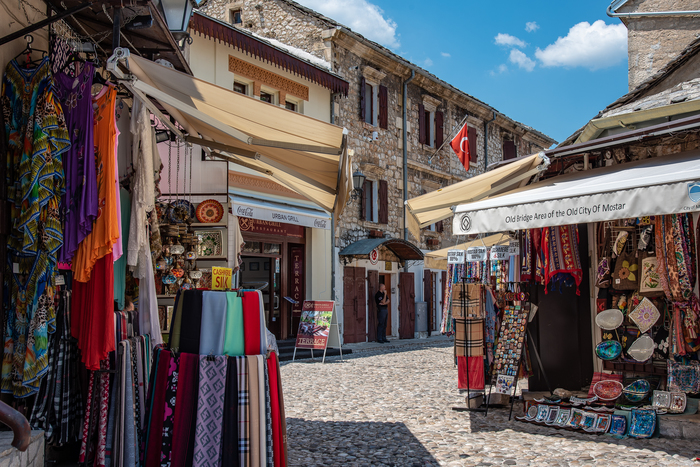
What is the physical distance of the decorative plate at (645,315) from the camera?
19.9 ft

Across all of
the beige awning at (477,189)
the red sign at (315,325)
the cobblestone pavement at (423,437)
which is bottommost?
the cobblestone pavement at (423,437)

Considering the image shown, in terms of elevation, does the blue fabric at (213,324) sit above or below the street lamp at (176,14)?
below

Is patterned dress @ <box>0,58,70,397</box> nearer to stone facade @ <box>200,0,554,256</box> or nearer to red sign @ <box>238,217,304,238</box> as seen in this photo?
red sign @ <box>238,217,304,238</box>

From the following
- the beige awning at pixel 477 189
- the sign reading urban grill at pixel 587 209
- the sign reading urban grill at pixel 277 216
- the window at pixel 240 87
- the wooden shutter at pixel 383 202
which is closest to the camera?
the sign reading urban grill at pixel 587 209

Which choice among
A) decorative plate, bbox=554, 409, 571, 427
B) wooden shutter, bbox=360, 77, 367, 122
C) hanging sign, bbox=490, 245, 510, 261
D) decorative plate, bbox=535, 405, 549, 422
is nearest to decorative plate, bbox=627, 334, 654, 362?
decorative plate, bbox=554, 409, 571, 427

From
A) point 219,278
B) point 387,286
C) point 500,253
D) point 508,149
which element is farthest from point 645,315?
point 508,149

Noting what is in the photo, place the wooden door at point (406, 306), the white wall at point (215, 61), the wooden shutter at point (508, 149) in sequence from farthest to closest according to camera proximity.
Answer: the wooden shutter at point (508, 149) < the wooden door at point (406, 306) < the white wall at point (215, 61)

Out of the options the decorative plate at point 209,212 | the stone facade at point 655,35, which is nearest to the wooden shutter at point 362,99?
the stone facade at point 655,35

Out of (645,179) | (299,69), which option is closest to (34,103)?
(645,179)

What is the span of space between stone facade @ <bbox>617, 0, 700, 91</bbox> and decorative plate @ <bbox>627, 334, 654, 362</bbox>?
366 inches

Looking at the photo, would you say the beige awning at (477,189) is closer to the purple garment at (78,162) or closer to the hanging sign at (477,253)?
the hanging sign at (477,253)

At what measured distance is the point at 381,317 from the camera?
58.3 ft

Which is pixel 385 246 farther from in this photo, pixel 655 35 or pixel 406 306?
pixel 655 35

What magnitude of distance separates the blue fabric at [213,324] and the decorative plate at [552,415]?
3960 mm
